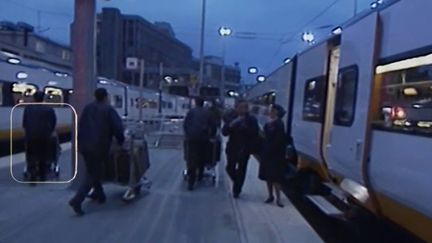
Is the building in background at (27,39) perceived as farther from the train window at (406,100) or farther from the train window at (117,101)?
the train window at (406,100)

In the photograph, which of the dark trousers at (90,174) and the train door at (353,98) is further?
the dark trousers at (90,174)

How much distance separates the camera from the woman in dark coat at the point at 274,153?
32.2ft

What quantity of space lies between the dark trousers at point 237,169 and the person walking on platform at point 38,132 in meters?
2.97

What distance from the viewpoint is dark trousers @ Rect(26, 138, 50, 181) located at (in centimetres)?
1030

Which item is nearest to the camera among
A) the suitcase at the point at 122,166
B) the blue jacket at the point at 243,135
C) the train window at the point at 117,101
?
the suitcase at the point at 122,166

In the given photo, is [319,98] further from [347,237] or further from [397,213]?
[397,213]

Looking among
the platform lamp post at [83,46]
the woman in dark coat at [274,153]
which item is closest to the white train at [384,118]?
the woman in dark coat at [274,153]

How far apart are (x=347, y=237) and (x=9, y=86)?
13144 millimetres

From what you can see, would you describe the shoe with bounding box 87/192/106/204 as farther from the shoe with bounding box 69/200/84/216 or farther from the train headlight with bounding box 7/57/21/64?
the train headlight with bounding box 7/57/21/64

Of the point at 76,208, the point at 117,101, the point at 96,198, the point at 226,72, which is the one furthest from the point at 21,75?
the point at 226,72

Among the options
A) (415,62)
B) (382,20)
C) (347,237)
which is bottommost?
(347,237)

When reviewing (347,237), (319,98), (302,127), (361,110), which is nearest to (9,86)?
(302,127)

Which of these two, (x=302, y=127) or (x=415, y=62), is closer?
(x=415, y=62)

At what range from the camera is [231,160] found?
1061cm
